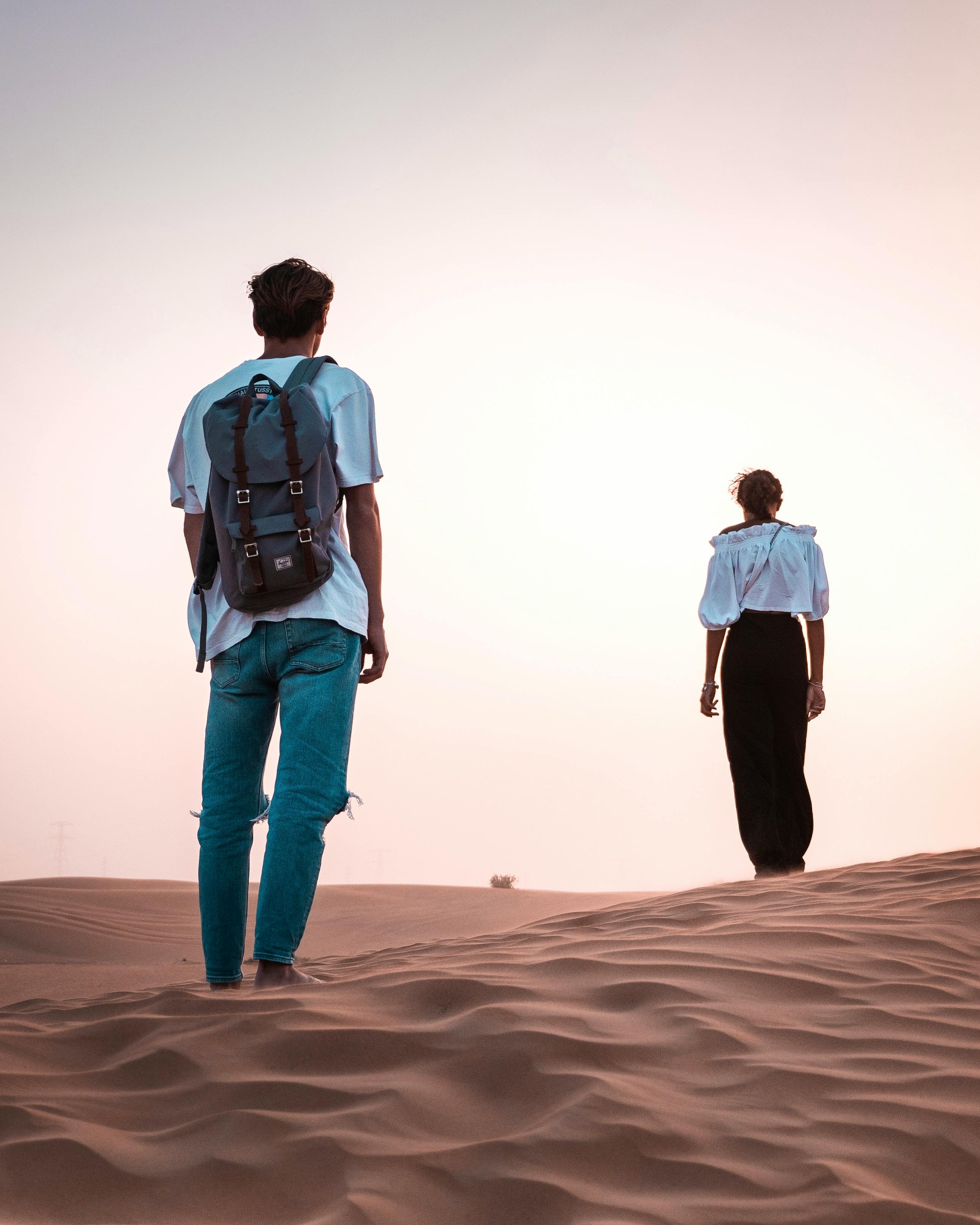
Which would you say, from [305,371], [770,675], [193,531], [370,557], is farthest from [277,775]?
[770,675]

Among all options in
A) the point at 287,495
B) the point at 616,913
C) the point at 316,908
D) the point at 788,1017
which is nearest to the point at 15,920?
the point at 316,908

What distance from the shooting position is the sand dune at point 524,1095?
59.6 inches

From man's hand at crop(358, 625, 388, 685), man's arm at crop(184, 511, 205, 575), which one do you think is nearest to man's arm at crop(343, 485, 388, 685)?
man's hand at crop(358, 625, 388, 685)

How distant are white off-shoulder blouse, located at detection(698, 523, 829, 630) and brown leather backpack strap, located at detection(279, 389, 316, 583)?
3.63m

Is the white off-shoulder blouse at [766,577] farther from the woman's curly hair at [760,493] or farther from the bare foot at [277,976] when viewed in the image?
the bare foot at [277,976]

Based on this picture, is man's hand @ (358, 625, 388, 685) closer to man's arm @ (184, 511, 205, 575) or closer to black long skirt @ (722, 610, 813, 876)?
man's arm @ (184, 511, 205, 575)

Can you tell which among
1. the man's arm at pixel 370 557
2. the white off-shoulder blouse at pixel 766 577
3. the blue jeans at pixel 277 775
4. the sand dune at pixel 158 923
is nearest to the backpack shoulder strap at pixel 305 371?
the man's arm at pixel 370 557

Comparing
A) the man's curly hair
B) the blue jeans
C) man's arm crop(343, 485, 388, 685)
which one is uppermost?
the man's curly hair

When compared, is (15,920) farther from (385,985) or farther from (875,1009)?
(875,1009)

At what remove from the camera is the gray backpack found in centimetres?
293

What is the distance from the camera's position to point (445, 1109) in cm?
179

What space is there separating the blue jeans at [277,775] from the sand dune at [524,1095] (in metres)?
0.31

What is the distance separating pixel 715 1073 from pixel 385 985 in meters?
0.84

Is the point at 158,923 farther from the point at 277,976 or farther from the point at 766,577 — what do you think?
the point at 277,976
